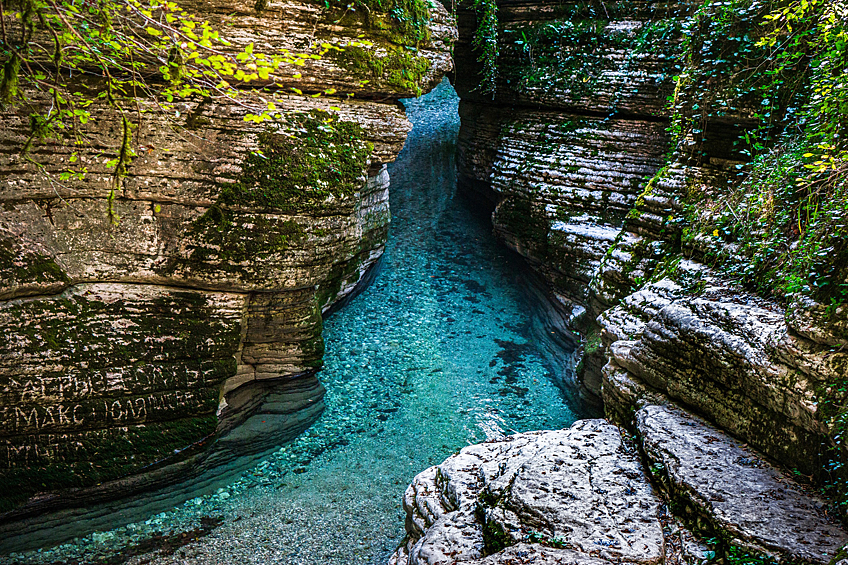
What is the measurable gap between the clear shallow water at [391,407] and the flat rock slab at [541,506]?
5.58 feet

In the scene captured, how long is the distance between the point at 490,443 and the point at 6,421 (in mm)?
5306

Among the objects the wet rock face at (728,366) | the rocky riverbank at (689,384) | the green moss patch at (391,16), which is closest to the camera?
the rocky riverbank at (689,384)

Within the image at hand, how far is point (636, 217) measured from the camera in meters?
7.37

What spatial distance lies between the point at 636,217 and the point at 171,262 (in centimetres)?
608

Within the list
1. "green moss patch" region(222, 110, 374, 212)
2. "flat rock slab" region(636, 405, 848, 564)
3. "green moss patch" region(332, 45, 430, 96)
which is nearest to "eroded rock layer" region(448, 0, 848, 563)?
"flat rock slab" region(636, 405, 848, 564)

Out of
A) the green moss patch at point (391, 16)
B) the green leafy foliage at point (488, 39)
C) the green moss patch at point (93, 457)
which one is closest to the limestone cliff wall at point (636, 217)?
the green leafy foliage at point (488, 39)

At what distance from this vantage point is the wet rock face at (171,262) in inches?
238

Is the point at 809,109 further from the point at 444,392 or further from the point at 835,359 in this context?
the point at 444,392

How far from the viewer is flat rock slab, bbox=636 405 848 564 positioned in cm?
341

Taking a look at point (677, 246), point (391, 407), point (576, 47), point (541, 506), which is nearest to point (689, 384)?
point (541, 506)

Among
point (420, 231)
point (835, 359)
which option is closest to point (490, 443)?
point (835, 359)

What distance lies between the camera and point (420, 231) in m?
13.3

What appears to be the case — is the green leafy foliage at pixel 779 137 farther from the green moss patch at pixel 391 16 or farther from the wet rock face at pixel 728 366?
the green moss patch at pixel 391 16

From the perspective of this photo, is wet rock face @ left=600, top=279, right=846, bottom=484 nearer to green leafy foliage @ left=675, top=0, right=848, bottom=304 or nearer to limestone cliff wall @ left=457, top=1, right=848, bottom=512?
limestone cliff wall @ left=457, top=1, right=848, bottom=512
